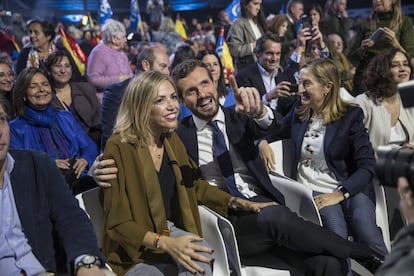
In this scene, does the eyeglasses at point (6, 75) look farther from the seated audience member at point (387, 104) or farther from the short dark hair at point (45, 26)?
the seated audience member at point (387, 104)

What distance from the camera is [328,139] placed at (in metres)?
3.21

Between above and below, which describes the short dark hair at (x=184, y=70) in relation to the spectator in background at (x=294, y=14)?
below

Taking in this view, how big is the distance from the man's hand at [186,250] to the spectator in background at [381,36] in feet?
9.76

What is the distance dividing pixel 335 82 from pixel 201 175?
106 cm

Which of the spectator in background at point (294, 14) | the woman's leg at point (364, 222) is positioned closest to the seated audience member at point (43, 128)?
the woman's leg at point (364, 222)

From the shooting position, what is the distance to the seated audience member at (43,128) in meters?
3.47

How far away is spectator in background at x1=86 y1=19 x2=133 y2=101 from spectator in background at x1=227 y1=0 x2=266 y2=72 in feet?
3.60

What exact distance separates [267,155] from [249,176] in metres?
0.22

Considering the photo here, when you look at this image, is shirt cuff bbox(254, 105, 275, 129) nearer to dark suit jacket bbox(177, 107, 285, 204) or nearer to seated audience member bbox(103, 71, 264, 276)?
dark suit jacket bbox(177, 107, 285, 204)

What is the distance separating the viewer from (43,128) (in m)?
3.60

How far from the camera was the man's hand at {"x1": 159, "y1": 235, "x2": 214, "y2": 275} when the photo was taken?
2299 mm

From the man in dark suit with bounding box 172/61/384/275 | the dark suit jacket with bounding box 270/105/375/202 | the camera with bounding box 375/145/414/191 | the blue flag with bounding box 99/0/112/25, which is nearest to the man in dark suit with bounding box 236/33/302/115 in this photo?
the dark suit jacket with bounding box 270/105/375/202

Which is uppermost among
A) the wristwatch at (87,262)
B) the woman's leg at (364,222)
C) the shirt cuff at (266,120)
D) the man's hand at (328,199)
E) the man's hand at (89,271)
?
the shirt cuff at (266,120)

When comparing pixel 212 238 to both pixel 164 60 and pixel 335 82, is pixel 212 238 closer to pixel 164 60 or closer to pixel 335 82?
Result: pixel 335 82
